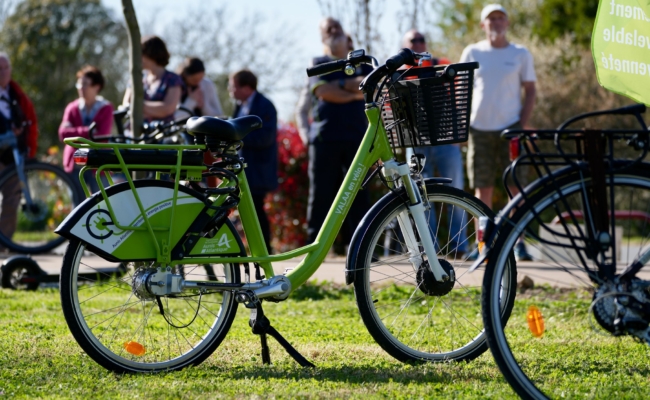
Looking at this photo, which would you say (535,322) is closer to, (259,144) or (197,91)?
(259,144)

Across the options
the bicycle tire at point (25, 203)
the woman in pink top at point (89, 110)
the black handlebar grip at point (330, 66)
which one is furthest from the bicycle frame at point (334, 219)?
the woman in pink top at point (89, 110)

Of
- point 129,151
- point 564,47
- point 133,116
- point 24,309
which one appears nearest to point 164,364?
point 129,151

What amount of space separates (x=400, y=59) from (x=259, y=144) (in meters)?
3.37

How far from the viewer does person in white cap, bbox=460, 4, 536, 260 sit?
8.05m

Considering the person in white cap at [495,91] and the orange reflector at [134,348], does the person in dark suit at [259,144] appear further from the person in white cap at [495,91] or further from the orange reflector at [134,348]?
the orange reflector at [134,348]

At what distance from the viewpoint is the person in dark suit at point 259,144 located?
25.0 feet

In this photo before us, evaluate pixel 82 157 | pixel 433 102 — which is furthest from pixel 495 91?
pixel 82 157

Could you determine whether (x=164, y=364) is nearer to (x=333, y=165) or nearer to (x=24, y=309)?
(x=24, y=309)

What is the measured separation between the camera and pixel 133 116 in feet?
22.7

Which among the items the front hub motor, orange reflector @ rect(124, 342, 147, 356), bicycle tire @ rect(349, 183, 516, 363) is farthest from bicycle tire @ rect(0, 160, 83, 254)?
the front hub motor

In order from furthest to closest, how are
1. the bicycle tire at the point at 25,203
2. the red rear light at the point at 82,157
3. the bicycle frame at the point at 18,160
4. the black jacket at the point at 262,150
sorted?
the bicycle frame at the point at 18,160, the bicycle tire at the point at 25,203, the black jacket at the point at 262,150, the red rear light at the point at 82,157

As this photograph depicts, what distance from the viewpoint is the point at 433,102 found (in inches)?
171

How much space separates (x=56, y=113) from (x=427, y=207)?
1146 inches

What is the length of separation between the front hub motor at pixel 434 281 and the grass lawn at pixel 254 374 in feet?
1.13
